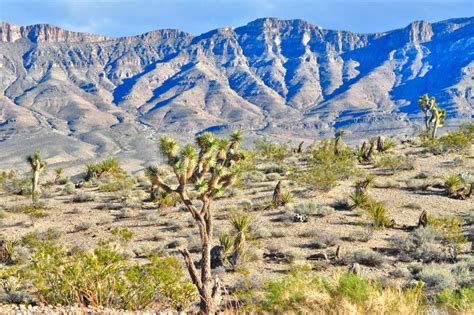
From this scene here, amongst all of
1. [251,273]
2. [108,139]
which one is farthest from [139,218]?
[108,139]

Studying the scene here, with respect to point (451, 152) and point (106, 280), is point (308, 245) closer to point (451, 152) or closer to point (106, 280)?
point (106, 280)

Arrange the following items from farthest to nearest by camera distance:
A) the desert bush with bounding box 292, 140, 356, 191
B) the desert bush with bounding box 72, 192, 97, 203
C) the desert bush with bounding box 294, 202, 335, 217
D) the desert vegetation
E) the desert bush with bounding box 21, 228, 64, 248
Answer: the desert bush with bounding box 72, 192, 97, 203
the desert bush with bounding box 292, 140, 356, 191
the desert bush with bounding box 294, 202, 335, 217
the desert bush with bounding box 21, 228, 64, 248
the desert vegetation

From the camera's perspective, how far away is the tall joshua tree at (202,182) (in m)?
9.33

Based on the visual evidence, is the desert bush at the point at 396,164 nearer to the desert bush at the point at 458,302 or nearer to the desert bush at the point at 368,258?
the desert bush at the point at 368,258

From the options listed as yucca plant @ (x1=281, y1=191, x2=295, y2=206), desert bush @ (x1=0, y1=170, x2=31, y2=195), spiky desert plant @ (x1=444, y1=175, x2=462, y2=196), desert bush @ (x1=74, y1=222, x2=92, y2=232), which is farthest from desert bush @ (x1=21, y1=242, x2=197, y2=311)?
desert bush @ (x1=0, y1=170, x2=31, y2=195)

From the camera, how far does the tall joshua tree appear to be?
9.33 meters

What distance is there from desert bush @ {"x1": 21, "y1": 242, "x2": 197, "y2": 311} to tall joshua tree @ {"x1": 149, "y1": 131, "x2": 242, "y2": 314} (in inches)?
28.4

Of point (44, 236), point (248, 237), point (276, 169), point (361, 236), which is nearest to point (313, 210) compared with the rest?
point (361, 236)

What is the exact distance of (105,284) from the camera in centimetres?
960

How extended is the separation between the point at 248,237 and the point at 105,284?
25.2 ft

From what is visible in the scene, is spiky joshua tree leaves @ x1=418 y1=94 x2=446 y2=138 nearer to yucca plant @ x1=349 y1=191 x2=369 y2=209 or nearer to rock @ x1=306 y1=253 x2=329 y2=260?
yucca plant @ x1=349 y1=191 x2=369 y2=209

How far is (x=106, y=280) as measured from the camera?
960 cm

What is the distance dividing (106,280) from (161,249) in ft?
19.8

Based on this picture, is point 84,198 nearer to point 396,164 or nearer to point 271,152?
point 271,152
